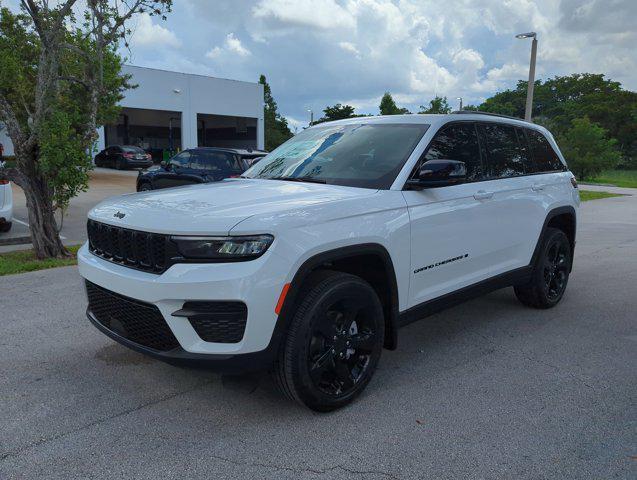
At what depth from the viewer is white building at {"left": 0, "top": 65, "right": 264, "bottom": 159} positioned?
3575cm

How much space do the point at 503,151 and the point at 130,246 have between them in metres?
3.27

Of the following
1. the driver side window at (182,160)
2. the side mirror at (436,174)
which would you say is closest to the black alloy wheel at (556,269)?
the side mirror at (436,174)

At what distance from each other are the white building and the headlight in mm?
29120

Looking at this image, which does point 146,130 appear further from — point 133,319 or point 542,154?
point 133,319

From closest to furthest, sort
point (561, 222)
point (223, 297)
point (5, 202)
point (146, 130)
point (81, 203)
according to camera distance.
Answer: point (223, 297) < point (561, 222) < point (5, 202) < point (81, 203) < point (146, 130)

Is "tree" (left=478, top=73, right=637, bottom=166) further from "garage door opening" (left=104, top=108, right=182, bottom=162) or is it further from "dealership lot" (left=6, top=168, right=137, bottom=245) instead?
"dealership lot" (left=6, top=168, right=137, bottom=245)

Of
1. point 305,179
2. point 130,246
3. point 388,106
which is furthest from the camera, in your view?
point 388,106

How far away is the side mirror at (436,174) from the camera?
3.66 meters

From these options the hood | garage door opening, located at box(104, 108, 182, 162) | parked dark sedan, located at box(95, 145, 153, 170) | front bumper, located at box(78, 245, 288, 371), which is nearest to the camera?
front bumper, located at box(78, 245, 288, 371)

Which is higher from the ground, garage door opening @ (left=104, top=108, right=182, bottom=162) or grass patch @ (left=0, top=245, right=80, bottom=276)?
garage door opening @ (left=104, top=108, right=182, bottom=162)

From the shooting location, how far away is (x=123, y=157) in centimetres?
3216

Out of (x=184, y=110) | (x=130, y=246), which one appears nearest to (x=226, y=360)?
(x=130, y=246)

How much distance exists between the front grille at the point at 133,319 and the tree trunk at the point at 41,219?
15.7ft

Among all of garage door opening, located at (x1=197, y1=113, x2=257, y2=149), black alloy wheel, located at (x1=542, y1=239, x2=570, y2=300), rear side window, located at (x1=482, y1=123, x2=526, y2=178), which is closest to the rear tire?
black alloy wheel, located at (x1=542, y1=239, x2=570, y2=300)
